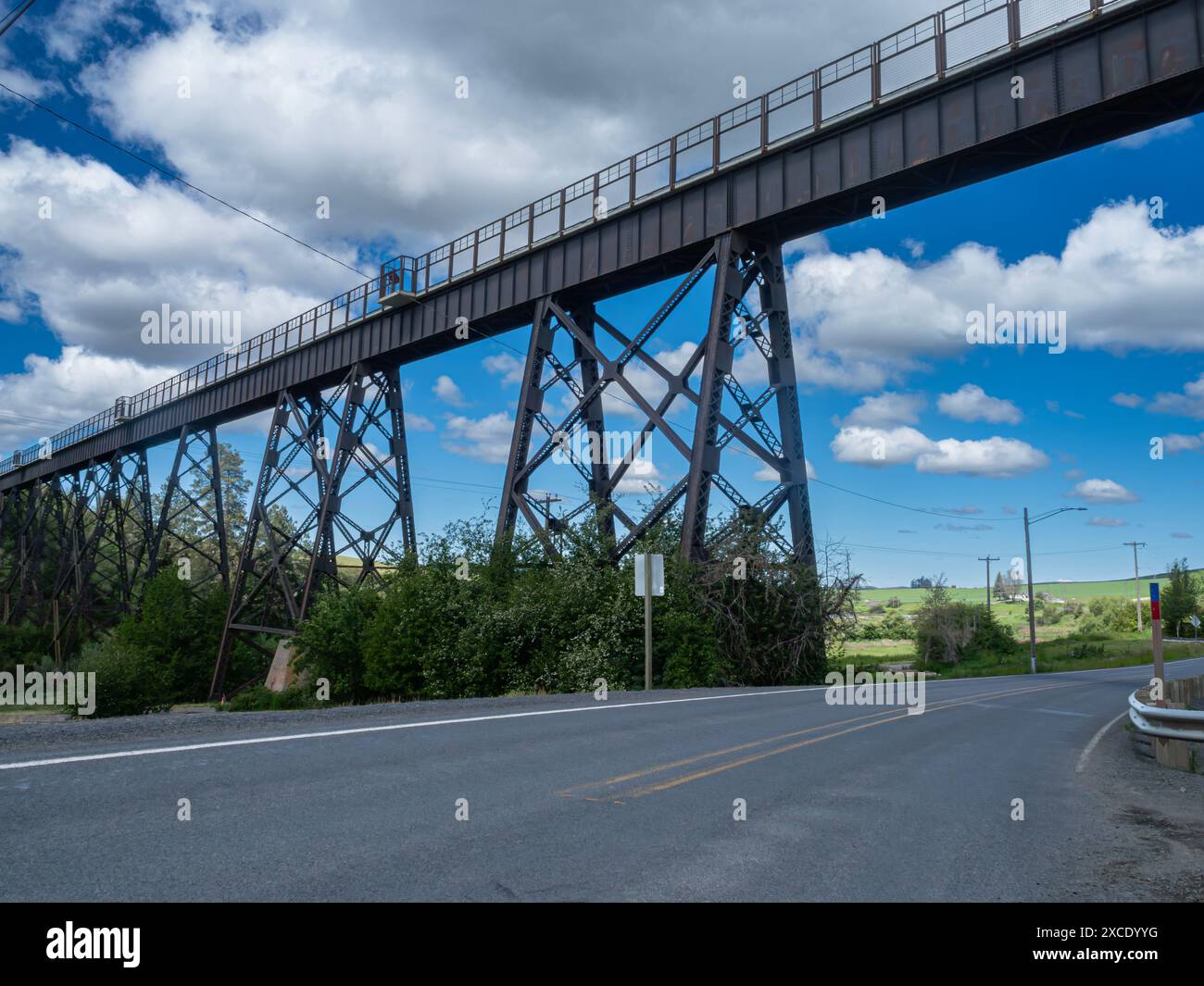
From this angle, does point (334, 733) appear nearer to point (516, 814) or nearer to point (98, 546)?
point (516, 814)

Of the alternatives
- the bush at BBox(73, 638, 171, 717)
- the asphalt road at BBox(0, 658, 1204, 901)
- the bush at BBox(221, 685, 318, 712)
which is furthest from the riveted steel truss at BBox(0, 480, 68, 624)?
the asphalt road at BBox(0, 658, 1204, 901)

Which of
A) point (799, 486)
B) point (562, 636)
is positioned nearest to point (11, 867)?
point (562, 636)

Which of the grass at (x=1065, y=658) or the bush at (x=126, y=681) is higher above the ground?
the bush at (x=126, y=681)

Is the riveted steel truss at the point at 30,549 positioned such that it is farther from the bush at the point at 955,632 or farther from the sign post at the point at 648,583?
the bush at the point at 955,632

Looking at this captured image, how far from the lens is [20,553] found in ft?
187

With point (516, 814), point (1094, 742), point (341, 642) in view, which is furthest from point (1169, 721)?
point (341, 642)

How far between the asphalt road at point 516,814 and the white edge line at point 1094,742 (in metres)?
0.16

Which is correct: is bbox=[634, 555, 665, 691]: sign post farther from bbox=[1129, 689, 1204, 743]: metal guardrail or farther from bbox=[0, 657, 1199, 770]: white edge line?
bbox=[1129, 689, 1204, 743]: metal guardrail

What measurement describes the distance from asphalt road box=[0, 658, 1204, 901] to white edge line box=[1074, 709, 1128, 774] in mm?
159

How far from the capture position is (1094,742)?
11.9m

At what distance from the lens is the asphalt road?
4.48m

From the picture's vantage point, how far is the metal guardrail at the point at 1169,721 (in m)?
8.49

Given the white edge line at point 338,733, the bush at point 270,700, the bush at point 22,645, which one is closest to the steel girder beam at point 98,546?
the bush at point 22,645
